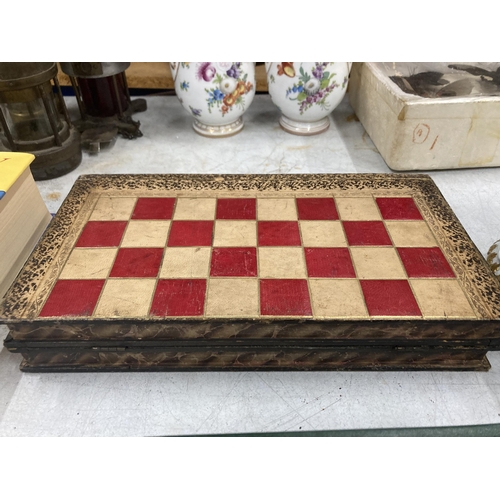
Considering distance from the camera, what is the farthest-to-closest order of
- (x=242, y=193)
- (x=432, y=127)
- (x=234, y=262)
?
(x=432, y=127) → (x=242, y=193) → (x=234, y=262)

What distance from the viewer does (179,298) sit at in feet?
3.42

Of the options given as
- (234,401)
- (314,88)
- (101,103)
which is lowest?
(234,401)

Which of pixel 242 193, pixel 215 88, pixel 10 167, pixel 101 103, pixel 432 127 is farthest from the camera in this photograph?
pixel 101 103

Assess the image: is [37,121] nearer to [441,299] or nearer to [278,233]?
[278,233]

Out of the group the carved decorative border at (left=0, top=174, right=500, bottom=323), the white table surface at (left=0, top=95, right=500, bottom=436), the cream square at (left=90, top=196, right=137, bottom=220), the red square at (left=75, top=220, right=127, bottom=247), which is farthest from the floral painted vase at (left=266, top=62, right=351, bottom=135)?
the white table surface at (left=0, top=95, right=500, bottom=436)

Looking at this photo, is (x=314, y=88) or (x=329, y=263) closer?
(x=329, y=263)

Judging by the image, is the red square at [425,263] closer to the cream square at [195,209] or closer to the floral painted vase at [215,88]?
the cream square at [195,209]

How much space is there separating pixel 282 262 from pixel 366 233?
0.91ft

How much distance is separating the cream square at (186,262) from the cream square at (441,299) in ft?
1.75

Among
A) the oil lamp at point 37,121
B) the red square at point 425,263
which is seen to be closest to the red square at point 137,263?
the red square at point 425,263

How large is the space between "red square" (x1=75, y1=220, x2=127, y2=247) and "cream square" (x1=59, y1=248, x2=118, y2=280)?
0.03 m

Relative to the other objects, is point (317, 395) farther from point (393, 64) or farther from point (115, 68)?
point (115, 68)

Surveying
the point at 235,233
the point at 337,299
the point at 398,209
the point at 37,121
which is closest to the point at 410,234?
the point at 398,209

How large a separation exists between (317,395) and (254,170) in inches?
43.6
